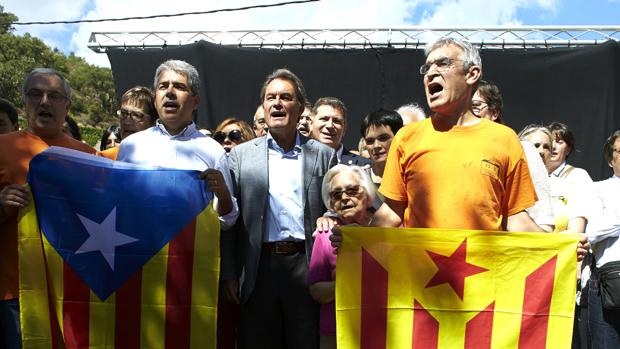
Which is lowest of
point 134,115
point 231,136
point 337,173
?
point 337,173

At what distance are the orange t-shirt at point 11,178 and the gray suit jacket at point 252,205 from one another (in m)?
1.07

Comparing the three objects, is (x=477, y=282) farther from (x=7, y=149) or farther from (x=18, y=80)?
(x=18, y=80)

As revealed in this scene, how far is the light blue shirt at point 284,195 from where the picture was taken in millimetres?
3777

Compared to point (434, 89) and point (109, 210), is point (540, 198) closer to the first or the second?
point (434, 89)

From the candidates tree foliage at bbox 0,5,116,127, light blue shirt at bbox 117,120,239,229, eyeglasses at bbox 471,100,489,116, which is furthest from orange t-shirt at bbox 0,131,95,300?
tree foliage at bbox 0,5,116,127

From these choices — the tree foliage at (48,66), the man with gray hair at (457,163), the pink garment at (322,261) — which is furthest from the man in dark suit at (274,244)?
the tree foliage at (48,66)

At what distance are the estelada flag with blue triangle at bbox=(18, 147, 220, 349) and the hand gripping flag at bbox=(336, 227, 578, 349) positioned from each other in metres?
0.78

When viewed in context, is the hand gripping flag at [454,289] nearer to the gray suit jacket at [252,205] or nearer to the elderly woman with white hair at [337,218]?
the elderly woman with white hair at [337,218]

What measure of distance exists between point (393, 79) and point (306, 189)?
4.62m

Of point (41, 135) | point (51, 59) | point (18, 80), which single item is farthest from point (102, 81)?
point (41, 135)

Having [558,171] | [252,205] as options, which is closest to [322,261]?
[252,205]

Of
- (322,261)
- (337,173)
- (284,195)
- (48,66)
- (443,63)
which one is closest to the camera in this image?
(443,63)

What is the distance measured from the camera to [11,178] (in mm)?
3498

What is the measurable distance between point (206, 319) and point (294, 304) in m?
0.50
